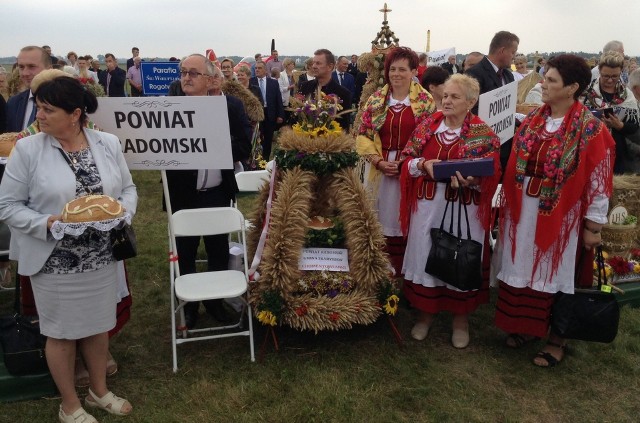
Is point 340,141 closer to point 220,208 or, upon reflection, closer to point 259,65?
point 220,208

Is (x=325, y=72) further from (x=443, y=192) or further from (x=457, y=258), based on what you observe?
(x=457, y=258)

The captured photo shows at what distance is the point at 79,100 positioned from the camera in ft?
9.75

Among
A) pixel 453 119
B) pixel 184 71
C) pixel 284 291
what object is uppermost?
pixel 184 71

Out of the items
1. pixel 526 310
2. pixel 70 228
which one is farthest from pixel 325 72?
pixel 70 228

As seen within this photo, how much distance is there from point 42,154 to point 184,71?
1.47 m

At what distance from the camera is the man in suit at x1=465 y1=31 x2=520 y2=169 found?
5504 millimetres

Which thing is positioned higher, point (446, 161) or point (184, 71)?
point (184, 71)

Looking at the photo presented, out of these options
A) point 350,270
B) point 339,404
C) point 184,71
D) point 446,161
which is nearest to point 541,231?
point 446,161

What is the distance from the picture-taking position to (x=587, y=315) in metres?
3.72

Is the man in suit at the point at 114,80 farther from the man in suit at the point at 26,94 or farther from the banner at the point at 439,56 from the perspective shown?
the man in suit at the point at 26,94

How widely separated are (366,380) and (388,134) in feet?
6.89

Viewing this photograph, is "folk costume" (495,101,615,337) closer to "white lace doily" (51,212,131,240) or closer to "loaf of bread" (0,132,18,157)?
"white lace doily" (51,212,131,240)

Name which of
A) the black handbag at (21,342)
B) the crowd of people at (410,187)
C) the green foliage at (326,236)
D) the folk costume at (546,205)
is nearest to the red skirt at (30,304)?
the crowd of people at (410,187)

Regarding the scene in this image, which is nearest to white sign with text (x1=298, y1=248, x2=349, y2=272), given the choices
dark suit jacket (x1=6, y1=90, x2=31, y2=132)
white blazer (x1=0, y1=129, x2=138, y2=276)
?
white blazer (x1=0, y1=129, x2=138, y2=276)
